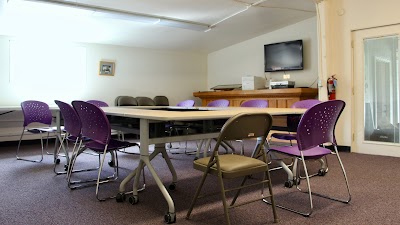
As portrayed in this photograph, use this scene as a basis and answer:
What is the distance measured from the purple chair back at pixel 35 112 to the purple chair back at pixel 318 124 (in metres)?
3.75

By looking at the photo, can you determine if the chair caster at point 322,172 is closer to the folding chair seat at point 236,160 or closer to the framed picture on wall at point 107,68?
the folding chair seat at point 236,160

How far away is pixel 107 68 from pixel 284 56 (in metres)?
3.87

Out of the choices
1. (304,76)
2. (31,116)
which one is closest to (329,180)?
(304,76)

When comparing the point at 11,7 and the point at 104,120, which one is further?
the point at 11,7

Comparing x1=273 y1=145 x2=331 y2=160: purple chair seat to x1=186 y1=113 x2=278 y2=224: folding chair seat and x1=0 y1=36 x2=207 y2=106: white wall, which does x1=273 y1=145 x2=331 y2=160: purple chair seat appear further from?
x1=0 y1=36 x2=207 y2=106: white wall

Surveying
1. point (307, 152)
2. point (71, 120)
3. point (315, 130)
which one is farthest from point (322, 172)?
point (71, 120)

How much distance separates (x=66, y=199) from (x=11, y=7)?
3451mm

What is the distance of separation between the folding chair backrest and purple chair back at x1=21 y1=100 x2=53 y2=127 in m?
3.58

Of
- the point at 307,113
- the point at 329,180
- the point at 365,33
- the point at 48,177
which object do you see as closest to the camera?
the point at 307,113

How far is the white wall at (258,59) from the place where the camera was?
6.10 meters

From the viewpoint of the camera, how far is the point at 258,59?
23.0 feet

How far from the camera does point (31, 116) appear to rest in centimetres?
439

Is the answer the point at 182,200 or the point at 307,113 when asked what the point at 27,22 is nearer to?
the point at 182,200

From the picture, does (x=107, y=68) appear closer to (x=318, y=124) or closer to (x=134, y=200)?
(x=134, y=200)
